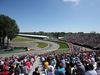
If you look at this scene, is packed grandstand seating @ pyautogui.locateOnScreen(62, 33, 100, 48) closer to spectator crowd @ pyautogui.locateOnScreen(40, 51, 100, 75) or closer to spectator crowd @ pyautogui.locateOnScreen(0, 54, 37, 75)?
spectator crowd @ pyautogui.locateOnScreen(40, 51, 100, 75)

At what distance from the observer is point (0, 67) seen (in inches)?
343

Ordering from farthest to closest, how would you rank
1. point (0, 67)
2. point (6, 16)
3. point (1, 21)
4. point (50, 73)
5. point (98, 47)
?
point (6, 16) → point (1, 21) → point (98, 47) → point (0, 67) → point (50, 73)

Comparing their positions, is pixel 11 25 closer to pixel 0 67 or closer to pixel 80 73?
pixel 0 67

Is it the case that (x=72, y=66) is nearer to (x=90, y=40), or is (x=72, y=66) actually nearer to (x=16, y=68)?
(x=16, y=68)

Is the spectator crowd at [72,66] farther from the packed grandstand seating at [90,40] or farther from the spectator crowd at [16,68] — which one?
the packed grandstand seating at [90,40]

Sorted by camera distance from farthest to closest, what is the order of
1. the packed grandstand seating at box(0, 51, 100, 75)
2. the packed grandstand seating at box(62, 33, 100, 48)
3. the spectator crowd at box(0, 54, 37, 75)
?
the packed grandstand seating at box(62, 33, 100, 48) < the spectator crowd at box(0, 54, 37, 75) < the packed grandstand seating at box(0, 51, 100, 75)

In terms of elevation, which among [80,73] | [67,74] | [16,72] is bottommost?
[16,72]

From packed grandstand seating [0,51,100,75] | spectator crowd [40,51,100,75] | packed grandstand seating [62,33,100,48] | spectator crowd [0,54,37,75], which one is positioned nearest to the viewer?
spectator crowd [40,51,100,75]

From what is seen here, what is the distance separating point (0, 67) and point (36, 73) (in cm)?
603

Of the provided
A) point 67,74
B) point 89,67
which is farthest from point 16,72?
point 89,67

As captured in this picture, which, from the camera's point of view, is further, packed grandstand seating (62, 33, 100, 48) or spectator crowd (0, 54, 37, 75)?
packed grandstand seating (62, 33, 100, 48)

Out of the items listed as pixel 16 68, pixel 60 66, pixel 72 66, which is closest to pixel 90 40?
pixel 72 66

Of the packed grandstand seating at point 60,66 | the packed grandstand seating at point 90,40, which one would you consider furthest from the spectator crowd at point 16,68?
the packed grandstand seating at point 90,40

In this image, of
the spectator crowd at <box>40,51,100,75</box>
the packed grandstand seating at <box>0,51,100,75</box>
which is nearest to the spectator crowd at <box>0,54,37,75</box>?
the packed grandstand seating at <box>0,51,100,75</box>
